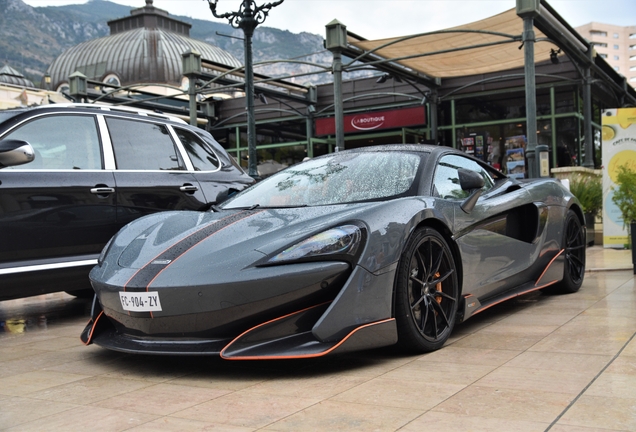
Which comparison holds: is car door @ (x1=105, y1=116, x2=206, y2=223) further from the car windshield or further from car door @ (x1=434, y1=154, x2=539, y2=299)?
car door @ (x1=434, y1=154, x2=539, y2=299)

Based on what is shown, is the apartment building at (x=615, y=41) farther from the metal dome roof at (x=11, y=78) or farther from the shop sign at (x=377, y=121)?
the shop sign at (x=377, y=121)

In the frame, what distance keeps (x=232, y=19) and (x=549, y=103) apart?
12.3 meters

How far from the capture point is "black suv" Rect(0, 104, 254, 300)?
5.02 metres

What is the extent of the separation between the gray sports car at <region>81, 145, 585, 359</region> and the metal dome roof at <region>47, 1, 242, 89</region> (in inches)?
1930

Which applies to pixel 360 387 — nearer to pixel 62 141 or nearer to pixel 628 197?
pixel 62 141

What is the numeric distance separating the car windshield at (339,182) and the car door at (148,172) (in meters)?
1.23

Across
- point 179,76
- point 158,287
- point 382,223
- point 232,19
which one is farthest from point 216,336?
point 179,76

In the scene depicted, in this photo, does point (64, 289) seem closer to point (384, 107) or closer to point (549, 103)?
point (549, 103)

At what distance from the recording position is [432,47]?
1577 centimetres

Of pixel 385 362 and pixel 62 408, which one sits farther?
pixel 385 362

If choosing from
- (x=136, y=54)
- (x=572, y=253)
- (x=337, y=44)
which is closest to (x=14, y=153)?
(x=572, y=253)

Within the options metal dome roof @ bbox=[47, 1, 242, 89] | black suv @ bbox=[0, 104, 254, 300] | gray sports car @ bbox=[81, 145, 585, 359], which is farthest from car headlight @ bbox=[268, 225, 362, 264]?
metal dome roof @ bbox=[47, 1, 242, 89]

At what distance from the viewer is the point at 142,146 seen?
20.0ft

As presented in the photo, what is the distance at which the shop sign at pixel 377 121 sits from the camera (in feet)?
78.6
